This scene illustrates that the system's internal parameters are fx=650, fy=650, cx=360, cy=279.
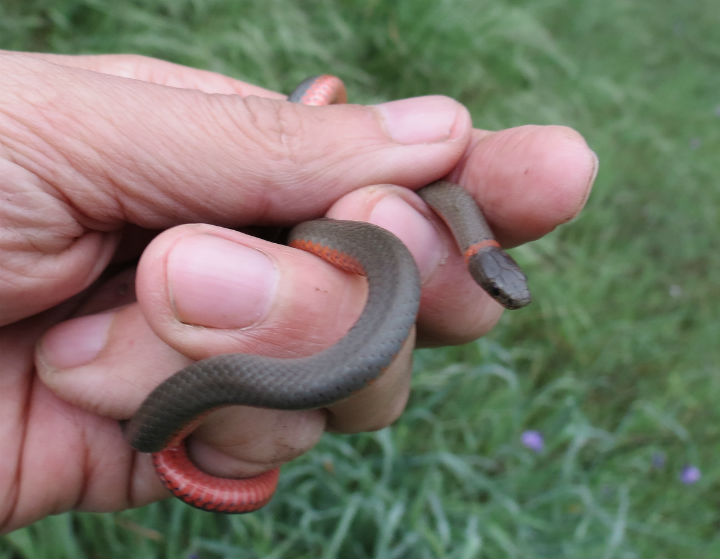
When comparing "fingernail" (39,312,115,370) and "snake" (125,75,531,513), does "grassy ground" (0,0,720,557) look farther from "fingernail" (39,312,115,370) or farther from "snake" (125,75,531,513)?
"fingernail" (39,312,115,370)

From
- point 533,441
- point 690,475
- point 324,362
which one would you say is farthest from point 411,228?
point 690,475

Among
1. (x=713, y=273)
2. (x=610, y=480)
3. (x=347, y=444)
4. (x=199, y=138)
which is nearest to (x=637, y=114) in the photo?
(x=713, y=273)

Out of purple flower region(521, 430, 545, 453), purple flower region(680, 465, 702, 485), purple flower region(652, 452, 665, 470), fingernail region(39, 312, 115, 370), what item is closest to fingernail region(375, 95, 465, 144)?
fingernail region(39, 312, 115, 370)

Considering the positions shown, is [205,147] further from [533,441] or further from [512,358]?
[512,358]

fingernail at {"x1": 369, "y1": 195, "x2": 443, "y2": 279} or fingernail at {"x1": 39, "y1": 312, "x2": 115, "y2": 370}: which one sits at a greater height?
fingernail at {"x1": 369, "y1": 195, "x2": 443, "y2": 279}

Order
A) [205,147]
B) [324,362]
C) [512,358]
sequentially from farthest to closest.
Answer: [512,358] → [205,147] → [324,362]
